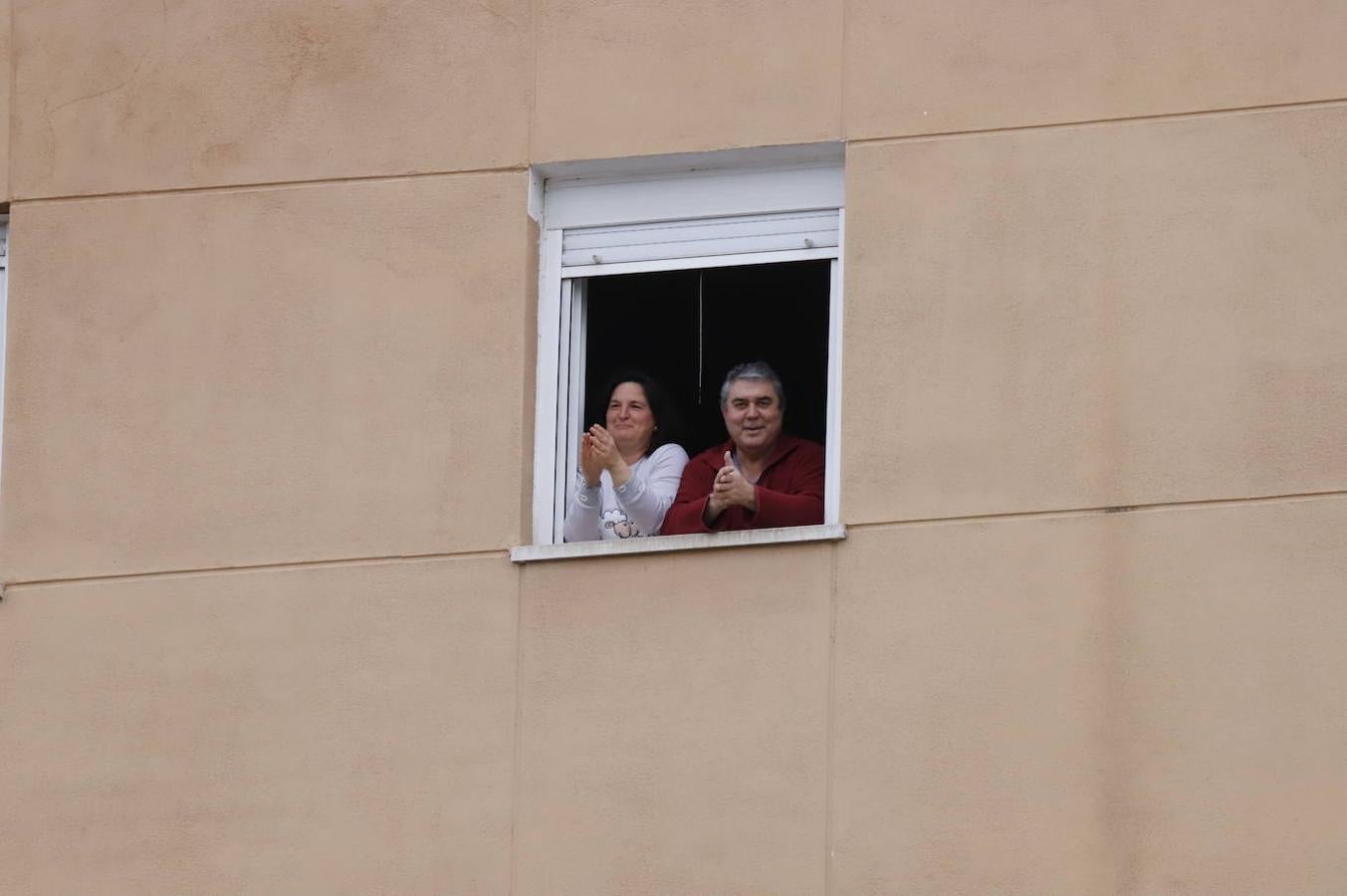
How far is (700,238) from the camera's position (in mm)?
15047

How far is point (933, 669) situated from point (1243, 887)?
4.74ft

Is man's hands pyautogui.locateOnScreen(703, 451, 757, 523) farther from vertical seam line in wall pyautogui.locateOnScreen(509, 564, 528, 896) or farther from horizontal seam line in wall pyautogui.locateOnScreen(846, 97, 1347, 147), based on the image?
horizontal seam line in wall pyautogui.locateOnScreen(846, 97, 1347, 147)

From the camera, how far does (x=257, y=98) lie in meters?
15.4

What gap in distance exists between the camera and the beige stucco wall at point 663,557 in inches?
541

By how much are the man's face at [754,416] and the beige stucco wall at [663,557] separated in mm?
575

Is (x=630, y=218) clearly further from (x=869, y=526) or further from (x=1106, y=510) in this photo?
(x=1106, y=510)

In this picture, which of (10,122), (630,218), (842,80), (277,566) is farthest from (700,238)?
(10,122)

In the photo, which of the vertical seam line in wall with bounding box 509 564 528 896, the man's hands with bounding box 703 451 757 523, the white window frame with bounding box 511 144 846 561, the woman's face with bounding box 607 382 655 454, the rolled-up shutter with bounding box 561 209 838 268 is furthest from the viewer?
the woman's face with bounding box 607 382 655 454

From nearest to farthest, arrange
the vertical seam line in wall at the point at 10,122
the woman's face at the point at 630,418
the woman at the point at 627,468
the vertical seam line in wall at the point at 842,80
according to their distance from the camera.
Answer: the woman at the point at 627,468, the vertical seam line in wall at the point at 842,80, the woman's face at the point at 630,418, the vertical seam line in wall at the point at 10,122

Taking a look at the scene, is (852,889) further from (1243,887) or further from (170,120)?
(170,120)

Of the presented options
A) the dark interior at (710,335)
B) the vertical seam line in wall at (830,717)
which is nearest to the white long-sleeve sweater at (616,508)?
the dark interior at (710,335)

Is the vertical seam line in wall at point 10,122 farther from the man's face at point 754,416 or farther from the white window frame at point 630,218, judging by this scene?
the man's face at point 754,416

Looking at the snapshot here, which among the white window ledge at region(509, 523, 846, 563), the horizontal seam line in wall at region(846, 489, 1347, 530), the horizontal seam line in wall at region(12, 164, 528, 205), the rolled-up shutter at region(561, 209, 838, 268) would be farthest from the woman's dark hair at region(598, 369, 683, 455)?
the horizontal seam line in wall at region(846, 489, 1347, 530)

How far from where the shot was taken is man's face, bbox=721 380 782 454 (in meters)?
14.9
